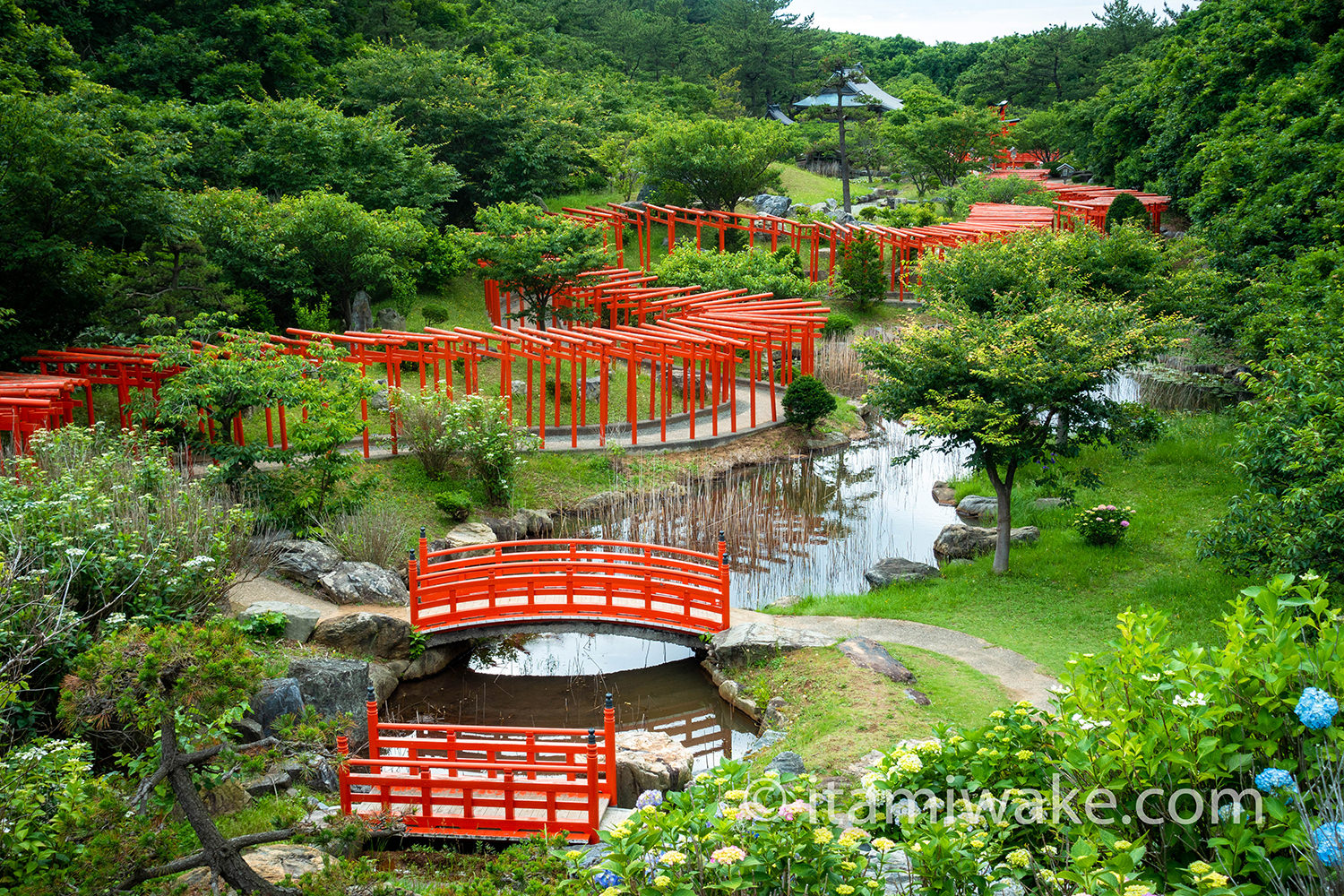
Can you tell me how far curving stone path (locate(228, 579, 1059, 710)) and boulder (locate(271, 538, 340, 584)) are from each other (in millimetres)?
215

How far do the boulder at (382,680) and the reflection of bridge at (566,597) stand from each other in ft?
2.28

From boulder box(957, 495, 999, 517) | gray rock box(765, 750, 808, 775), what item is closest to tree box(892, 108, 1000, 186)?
boulder box(957, 495, 999, 517)

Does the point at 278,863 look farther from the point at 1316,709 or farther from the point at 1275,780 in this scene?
the point at 1316,709

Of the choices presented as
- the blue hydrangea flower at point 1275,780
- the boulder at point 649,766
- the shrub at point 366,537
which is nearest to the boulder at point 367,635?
the shrub at point 366,537

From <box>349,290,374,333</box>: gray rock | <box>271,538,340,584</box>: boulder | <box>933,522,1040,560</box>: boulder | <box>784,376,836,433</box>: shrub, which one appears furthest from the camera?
<box>349,290,374,333</box>: gray rock

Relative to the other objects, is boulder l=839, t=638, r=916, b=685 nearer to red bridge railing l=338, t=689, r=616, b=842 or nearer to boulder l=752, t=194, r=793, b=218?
red bridge railing l=338, t=689, r=616, b=842

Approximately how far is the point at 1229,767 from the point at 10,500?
10.1 meters

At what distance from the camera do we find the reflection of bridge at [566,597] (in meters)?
13.0

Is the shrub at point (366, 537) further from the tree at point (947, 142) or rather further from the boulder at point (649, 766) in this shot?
the tree at point (947, 142)

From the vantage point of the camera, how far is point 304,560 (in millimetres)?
13945

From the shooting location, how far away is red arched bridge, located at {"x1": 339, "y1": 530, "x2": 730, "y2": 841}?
30.4 ft

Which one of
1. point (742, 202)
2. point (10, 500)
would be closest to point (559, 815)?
point (10, 500)

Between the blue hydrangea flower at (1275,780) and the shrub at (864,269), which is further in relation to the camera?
the shrub at (864,269)

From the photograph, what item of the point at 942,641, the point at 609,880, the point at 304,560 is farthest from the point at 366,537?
the point at 609,880
